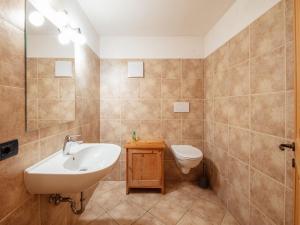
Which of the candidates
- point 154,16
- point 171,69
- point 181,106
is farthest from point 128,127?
point 154,16

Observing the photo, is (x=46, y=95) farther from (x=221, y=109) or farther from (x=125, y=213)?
(x=221, y=109)

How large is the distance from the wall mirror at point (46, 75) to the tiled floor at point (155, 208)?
1126 millimetres

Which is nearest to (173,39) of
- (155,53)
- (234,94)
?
(155,53)

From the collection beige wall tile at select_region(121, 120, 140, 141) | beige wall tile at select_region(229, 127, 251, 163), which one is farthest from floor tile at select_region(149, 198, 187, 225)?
beige wall tile at select_region(121, 120, 140, 141)

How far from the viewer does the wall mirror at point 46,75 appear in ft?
3.39

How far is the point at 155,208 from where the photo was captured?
1.92m

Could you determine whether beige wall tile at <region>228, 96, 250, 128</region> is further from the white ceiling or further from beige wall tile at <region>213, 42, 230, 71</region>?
the white ceiling

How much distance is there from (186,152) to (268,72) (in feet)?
4.54

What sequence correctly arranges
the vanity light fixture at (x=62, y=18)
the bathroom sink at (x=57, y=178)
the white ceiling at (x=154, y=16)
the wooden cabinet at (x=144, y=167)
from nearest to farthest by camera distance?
the bathroom sink at (x=57, y=178) → the vanity light fixture at (x=62, y=18) → the white ceiling at (x=154, y=16) → the wooden cabinet at (x=144, y=167)

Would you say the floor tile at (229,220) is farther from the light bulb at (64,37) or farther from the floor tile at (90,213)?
the light bulb at (64,37)

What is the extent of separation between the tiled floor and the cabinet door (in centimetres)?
17

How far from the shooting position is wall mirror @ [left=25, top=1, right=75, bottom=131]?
40.7 inches

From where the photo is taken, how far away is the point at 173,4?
6.05 feet

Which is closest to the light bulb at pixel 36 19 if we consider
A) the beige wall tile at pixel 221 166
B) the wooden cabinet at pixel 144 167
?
the wooden cabinet at pixel 144 167
